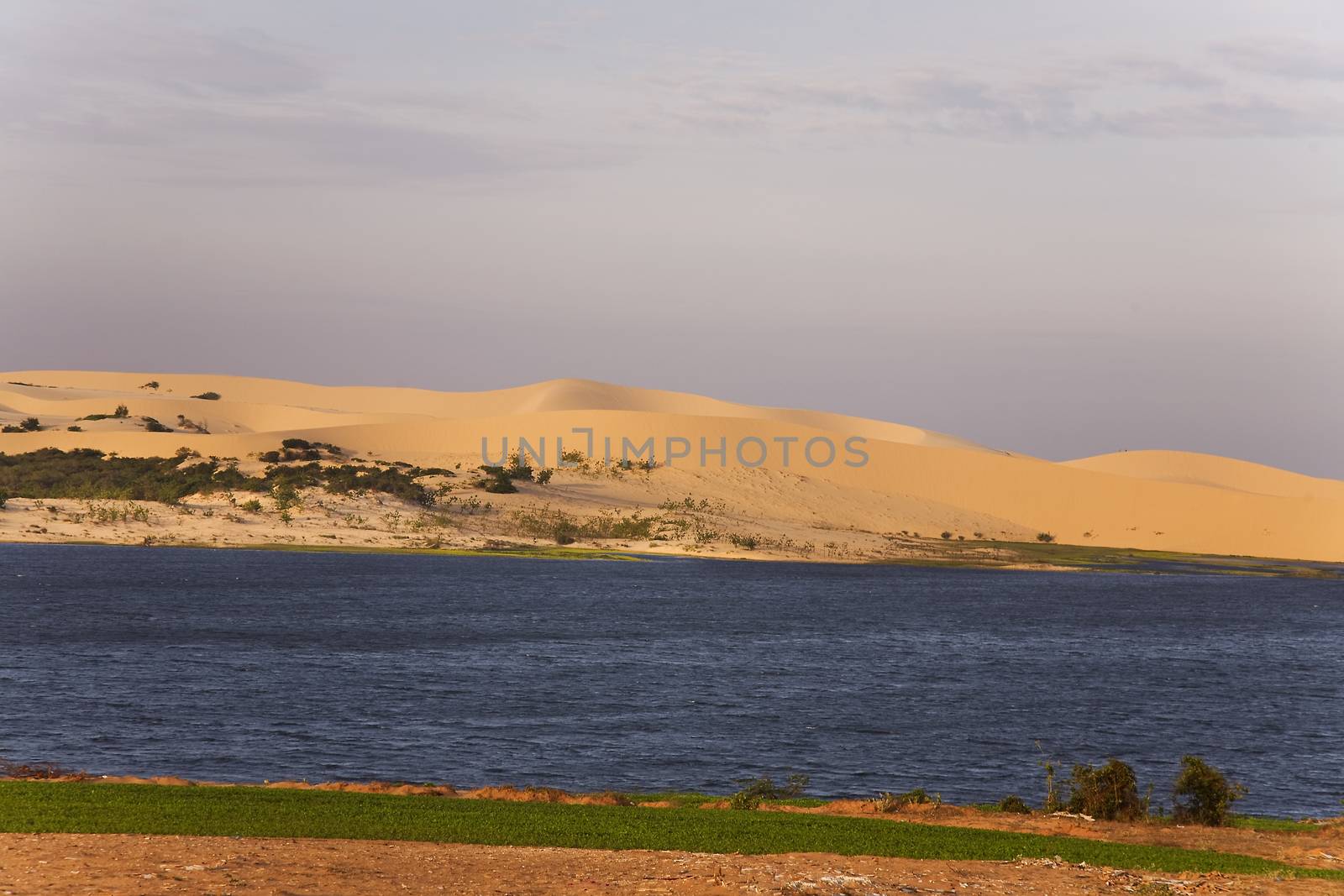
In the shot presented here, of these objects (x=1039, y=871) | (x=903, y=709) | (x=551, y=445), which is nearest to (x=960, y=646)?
(x=903, y=709)

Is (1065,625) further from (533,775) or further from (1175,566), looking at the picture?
(1175,566)

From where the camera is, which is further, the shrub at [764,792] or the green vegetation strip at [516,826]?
the shrub at [764,792]

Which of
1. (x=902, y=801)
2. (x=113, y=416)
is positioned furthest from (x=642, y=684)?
(x=113, y=416)

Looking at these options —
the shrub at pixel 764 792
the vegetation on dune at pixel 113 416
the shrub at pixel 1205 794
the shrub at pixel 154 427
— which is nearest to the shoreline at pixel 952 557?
the shrub at pixel 154 427

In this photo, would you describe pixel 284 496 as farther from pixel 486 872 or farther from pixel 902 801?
pixel 486 872

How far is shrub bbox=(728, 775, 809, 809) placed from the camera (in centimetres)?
2176

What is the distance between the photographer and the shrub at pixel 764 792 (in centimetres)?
2176

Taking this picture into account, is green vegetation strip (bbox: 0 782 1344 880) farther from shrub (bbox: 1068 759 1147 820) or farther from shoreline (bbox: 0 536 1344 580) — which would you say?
shoreline (bbox: 0 536 1344 580)

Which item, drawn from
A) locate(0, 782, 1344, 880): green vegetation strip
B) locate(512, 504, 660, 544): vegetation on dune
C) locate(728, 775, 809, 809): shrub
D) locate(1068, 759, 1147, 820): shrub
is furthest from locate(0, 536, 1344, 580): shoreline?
locate(0, 782, 1344, 880): green vegetation strip

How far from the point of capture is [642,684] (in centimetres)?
3812

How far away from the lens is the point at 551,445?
137250 mm

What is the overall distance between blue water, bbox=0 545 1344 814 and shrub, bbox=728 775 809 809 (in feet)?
4.13

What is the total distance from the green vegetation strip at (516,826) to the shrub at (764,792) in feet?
7.03

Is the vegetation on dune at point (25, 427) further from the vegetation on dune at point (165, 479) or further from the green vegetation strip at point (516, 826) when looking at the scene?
the green vegetation strip at point (516, 826)
